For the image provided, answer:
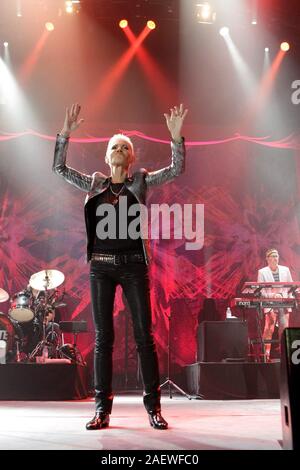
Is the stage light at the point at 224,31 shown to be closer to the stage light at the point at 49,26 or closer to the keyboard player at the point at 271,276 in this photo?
the stage light at the point at 49,26

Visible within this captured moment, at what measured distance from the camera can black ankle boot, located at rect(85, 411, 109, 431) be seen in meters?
3.05

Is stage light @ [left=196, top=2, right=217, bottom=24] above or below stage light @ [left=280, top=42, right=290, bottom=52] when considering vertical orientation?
above

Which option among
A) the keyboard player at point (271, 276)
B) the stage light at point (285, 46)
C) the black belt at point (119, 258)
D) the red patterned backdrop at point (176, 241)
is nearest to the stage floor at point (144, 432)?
the black belt at point (119, 258)

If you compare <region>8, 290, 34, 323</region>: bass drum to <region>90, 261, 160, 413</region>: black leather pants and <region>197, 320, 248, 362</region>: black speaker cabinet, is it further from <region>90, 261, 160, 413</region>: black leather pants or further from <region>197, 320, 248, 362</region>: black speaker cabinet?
<region>90, 261, 160, 413</region>: black leather pants

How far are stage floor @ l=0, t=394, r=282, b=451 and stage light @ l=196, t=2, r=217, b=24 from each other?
6.73m

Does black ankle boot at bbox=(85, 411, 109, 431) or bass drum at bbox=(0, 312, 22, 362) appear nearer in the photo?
black ankle boot at bbox=(85, 411, 109, 431)

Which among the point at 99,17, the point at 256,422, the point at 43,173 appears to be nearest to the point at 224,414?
the point at 256,422

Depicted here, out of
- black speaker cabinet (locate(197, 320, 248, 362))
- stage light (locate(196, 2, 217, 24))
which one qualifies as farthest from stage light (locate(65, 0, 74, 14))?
black speaker cabinet (locate(197, 320, 248, 362))

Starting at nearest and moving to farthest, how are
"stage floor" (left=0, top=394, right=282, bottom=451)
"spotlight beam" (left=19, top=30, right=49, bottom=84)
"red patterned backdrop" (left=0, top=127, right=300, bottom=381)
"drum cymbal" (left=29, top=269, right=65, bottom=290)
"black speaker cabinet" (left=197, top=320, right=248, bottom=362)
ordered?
"stage floor" (left=0, top=394, right=282, bottom=451) < "black speaker cabinet" (left=197, top=320, right=248, bottom=362) < "drum cymbal" (left=29, top=269, right=65, bottom=290) < "red patterned backdrop" (left=0, top=127, right=300, bottom=381) < "spotlight beam" (left=19, top=30, right=49, bottom=84)

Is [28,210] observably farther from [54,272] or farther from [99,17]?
[99,17]

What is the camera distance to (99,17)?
29.5ft

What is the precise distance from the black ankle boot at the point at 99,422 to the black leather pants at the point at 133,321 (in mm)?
37

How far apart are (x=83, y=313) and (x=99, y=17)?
5017 millimetres

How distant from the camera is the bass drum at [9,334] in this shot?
7.70 meters
